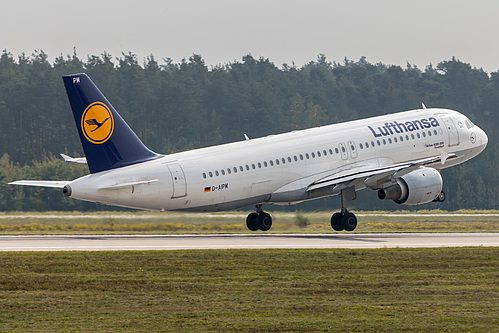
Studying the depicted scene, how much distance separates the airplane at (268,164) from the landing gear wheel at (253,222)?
60mm

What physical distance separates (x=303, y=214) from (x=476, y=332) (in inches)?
1133

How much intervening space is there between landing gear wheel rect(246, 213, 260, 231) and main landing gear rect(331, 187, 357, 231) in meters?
3.93

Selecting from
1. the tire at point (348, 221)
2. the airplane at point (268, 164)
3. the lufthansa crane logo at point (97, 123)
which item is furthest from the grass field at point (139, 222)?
the lufthansa crane logo at point (97, 123)

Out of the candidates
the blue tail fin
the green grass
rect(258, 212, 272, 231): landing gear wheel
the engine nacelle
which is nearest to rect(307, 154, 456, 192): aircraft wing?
the engine nacelle

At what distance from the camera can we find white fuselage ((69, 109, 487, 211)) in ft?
129

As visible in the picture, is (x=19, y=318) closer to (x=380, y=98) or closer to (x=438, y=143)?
(x=438, y=143)

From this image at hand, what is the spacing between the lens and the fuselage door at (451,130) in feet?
167

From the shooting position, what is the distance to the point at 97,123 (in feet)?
126

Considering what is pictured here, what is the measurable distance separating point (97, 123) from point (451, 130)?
21729 millimetres

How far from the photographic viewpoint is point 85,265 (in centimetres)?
2942

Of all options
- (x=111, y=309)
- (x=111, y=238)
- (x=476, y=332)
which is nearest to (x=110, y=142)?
(x=111, y=238)

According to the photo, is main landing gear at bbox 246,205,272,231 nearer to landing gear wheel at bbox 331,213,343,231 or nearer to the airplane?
the airplane

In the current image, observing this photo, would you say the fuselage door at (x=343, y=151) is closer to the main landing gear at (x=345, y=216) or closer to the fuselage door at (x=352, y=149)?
the fuselage door at (x=352, y=149)

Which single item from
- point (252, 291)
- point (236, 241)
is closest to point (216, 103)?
point (236, 241)
